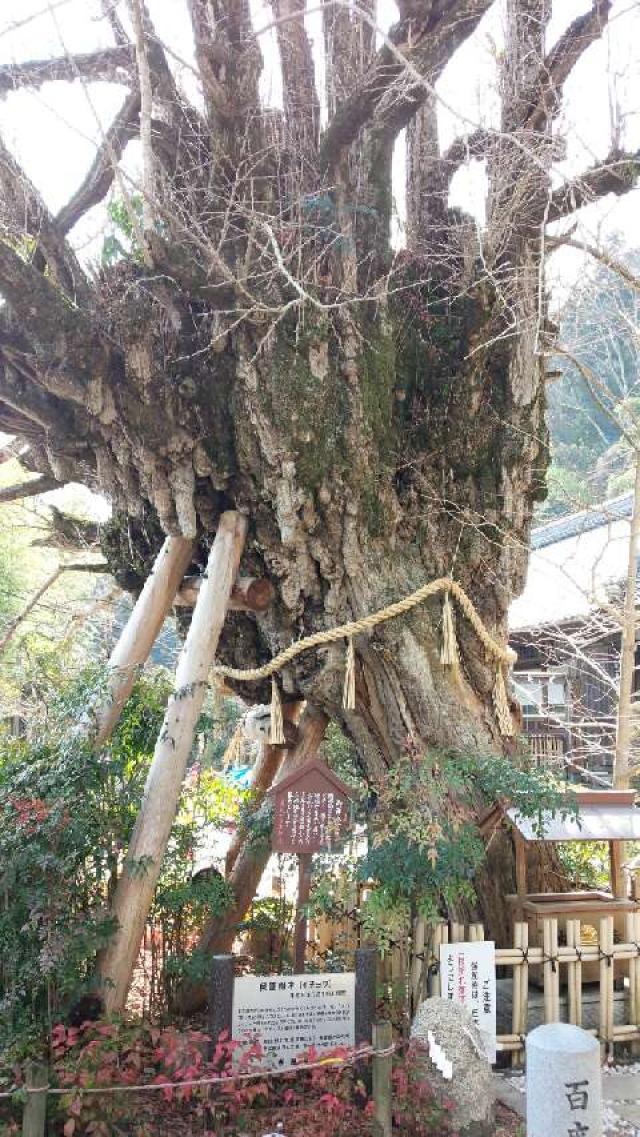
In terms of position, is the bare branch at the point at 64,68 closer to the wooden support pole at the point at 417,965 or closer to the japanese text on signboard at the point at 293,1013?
the japanese text on signboard at the point at 293,1013

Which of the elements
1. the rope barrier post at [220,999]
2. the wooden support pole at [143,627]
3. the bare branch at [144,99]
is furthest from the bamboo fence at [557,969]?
the bare branch at [144,99]

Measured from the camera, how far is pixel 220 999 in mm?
3611

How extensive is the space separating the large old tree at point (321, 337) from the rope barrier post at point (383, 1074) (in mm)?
1921

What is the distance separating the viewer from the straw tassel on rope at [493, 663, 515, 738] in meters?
5.15

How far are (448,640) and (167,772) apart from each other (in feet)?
6.11

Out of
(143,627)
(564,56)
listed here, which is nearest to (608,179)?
(564,56)

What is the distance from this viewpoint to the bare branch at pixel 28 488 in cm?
612

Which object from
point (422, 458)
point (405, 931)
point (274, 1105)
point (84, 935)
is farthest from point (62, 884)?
point (422, 458)

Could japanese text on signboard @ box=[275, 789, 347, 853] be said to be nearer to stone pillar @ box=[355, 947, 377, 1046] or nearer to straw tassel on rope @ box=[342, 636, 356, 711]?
stone pillar @ box=[355, 947, 377, 1046]

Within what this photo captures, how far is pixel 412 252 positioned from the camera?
18.2 ft

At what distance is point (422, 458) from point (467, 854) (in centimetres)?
260

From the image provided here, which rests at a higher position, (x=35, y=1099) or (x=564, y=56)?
(x=564, y=56)

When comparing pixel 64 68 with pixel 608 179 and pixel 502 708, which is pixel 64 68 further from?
pixel 502 708

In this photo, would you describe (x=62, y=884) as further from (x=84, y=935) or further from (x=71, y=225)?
(x=71, y=225)
